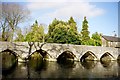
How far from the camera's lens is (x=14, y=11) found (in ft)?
114

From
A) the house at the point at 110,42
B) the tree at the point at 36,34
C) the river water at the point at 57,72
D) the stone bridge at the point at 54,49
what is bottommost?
the river water at the point at 57,72

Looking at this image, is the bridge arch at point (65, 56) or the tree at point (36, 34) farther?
the tree at point (36, 34)

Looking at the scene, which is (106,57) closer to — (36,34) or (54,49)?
(54,49)

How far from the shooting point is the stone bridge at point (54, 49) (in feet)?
89.0

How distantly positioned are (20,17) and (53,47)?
859cm

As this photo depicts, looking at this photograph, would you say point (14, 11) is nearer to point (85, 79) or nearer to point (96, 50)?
point (96, 50)

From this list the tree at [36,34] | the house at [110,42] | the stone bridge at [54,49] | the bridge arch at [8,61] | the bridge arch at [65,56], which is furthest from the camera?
the house at [110,42]

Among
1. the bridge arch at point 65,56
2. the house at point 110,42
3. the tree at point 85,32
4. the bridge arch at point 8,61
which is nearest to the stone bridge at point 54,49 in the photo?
the bridge arch at point 8,61

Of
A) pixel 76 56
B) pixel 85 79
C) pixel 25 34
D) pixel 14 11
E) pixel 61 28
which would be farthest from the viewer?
pixel 25 34

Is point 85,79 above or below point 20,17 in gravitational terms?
below

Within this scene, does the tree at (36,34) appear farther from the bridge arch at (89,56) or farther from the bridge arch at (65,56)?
the bridge arch at (89,56)

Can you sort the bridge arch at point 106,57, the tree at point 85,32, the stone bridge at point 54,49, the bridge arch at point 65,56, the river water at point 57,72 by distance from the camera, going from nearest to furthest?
the river water at point 57,72 → the stone bridge at point 54,49 → the bridge arch at point 65,56 → the bridge arch at point 106,57 → the tree at point 85,32

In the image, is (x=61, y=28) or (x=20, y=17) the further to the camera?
(x=61, y=28)

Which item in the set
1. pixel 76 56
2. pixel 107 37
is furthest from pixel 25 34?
pixel 107 37
